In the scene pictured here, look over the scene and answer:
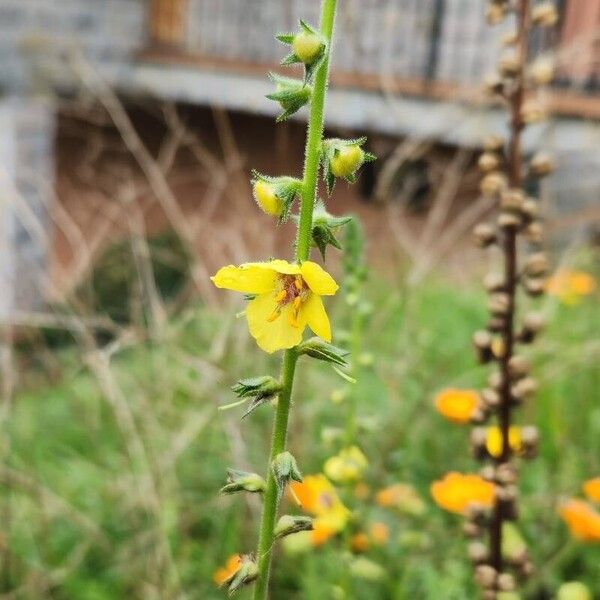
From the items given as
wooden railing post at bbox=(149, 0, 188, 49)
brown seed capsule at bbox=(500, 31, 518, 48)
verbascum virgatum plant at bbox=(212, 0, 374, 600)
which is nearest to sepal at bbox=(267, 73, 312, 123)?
verbascum virgatum plant at bbox=(212, 0, 374, 600)

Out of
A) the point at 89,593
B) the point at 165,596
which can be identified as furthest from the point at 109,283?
the point at 165,596

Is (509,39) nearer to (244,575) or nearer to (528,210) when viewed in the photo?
(528,210)

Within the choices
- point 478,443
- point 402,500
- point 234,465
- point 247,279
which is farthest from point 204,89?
point 247,279

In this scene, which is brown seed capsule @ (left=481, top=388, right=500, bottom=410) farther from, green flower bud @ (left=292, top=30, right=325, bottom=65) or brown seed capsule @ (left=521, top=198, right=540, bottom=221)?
green flower bud @ (left=292, top=30, right=325, bottom=65)

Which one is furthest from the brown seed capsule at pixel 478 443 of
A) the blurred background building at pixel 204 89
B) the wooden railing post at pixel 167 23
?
the wooden railing post at pixel 167 23

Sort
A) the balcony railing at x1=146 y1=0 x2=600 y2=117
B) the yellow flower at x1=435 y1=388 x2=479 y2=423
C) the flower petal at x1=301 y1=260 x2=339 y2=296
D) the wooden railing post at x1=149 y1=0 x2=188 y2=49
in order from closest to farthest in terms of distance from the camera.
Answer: the flower petal at x1=301 y1=260 x2=339 y2=296, the yellow flower at x1=435 y1=388 x2=479 y2=423, the balcony railing at x1=146 y1=0 x2=600 y2=117, the wooden railing post at x1=149 y1=0 x2=188 y2=49
